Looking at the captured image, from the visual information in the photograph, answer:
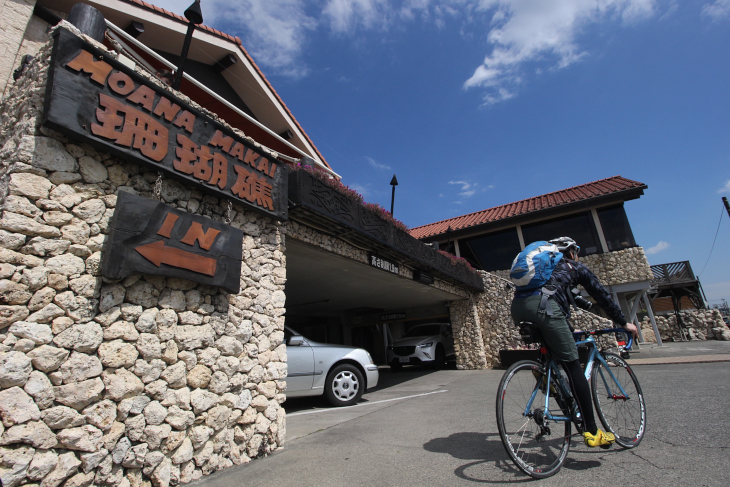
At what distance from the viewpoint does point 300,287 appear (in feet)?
27.6

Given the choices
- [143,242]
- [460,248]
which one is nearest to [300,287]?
[143,242]

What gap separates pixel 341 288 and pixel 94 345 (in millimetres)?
6572

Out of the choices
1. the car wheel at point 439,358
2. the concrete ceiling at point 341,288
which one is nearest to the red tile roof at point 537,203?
the concrete ceiling at point 341,288

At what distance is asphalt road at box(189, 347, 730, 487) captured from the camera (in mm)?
2309

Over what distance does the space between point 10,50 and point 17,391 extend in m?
5.40

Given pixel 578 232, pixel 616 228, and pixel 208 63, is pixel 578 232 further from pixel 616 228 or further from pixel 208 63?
pixel 208 63

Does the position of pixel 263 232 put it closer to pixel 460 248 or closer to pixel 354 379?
pixel 354 379

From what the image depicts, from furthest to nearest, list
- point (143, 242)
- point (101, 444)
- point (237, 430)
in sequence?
1. point (237, 430)
2. point (143, 242)
3. point (101, 444)

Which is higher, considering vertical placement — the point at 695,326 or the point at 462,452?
the point at 695,326

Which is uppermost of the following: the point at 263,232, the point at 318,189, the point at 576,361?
the point at 318,189

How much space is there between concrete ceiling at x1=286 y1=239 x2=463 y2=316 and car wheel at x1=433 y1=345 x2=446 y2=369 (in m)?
1.67

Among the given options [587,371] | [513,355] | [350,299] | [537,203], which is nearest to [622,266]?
[537,203]

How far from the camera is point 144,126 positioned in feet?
9.86

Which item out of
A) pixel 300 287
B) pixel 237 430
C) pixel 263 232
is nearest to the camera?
pixel 237 430
